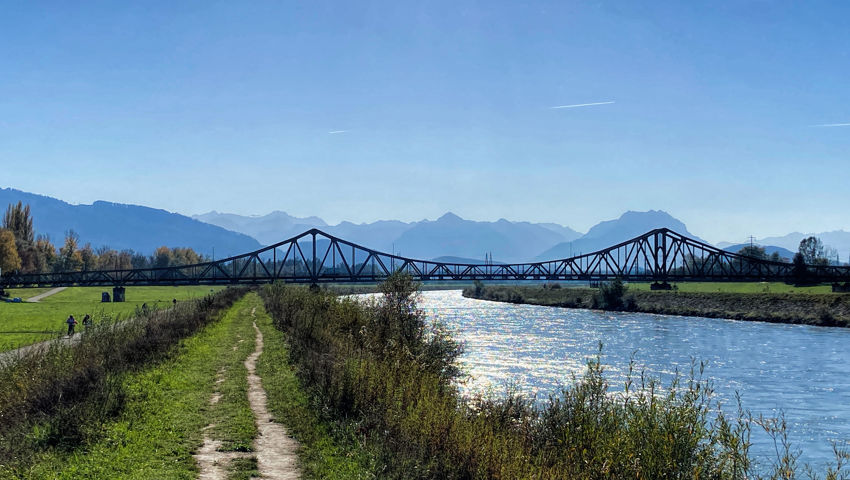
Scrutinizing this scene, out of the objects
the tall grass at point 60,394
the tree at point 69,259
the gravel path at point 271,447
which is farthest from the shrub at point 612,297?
the tree at point 69,259

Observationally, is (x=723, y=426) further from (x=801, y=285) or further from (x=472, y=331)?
(x=801, y=285)

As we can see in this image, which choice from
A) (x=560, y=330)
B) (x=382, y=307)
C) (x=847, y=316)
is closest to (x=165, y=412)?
(x=382, y=307)

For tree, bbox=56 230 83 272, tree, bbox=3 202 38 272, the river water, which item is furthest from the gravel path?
tree, bbox=56 230 83 272

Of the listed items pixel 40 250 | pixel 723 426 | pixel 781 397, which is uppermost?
pixel 40 250

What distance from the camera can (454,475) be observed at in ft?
41.3

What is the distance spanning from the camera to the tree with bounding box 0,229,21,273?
11962 centimetres

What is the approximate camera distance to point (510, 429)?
17938mm

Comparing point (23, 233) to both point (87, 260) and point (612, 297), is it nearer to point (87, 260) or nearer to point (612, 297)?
point (87, 260)

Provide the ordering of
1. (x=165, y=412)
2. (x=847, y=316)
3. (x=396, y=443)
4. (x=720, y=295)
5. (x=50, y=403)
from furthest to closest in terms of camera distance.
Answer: (x=720, y=295)
(x=847, y=316)
(x=165, y=412)
(x=50, y=403)
(x=396, y=443)

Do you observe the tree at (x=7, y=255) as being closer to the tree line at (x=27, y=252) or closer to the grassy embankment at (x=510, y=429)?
the tree line at (x=27, y=252)

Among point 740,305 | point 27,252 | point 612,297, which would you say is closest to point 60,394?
point 740,305

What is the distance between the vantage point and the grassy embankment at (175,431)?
12.9 metres

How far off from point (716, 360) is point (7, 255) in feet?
391

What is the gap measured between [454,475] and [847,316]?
305ft
